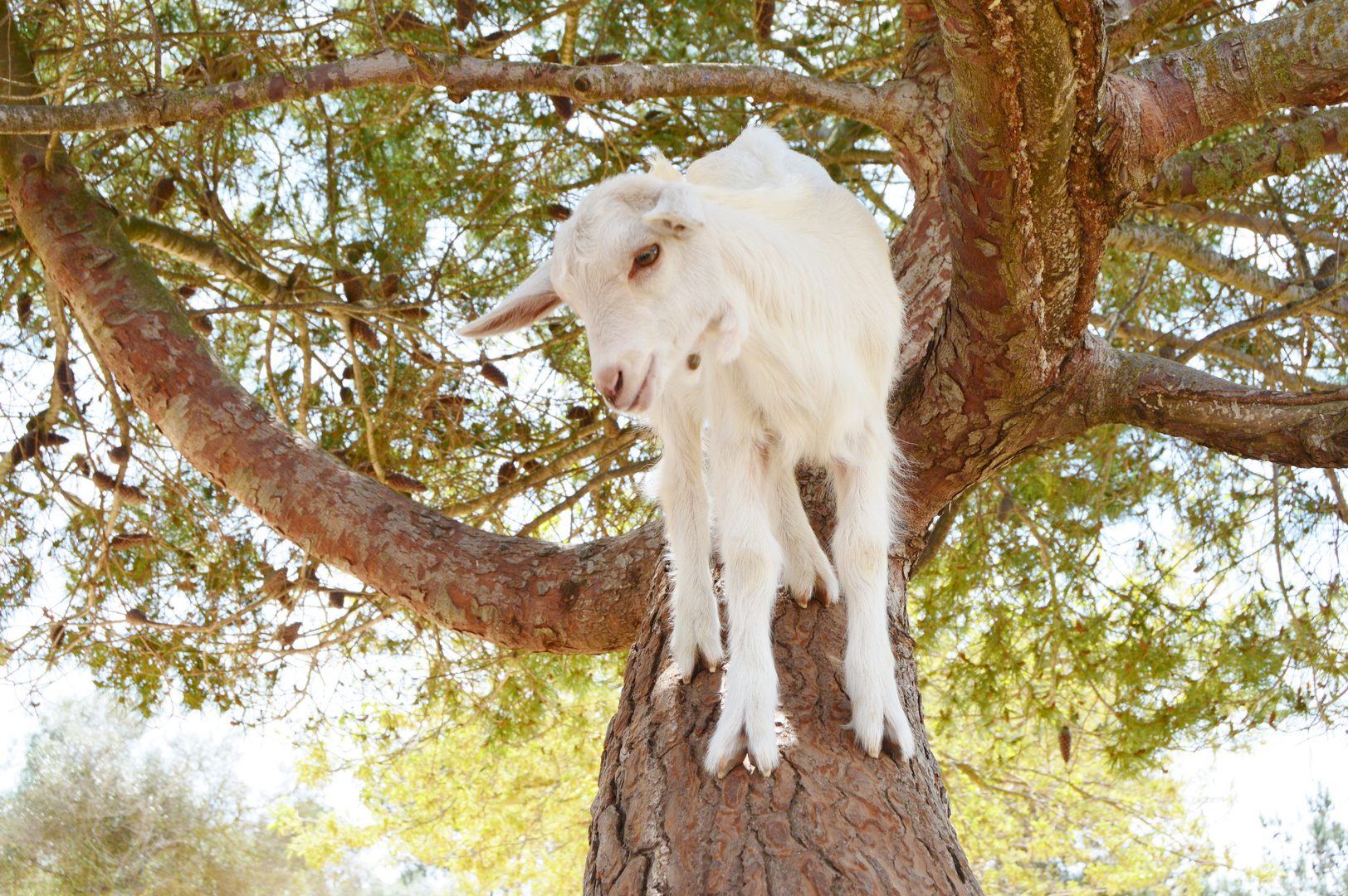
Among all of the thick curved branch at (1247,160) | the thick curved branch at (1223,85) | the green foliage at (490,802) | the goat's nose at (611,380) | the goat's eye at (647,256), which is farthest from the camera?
the green foliage at (490,802)

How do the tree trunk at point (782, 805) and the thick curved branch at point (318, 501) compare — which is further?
the thick curved branch at point (318, 501)

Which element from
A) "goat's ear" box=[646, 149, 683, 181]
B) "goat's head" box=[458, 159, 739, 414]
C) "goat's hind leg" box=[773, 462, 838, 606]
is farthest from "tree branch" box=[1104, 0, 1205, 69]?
"goat's hind leg" box=[773, 462, 838, 606]

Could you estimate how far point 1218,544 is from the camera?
493cm

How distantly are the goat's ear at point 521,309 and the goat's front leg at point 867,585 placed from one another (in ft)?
2.60

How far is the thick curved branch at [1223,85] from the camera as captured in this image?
82.0 inches

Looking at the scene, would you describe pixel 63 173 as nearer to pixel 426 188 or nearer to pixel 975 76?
pixel 426 188

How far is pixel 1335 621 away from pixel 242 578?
5.01 m

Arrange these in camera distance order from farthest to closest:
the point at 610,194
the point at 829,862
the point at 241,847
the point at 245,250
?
the point at 241,847, the point at 245,250, the point at 610,194, the point at 829,862

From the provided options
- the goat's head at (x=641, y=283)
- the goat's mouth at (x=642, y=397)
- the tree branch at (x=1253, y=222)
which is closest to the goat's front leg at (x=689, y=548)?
the goat's head at (x=641, y=283)

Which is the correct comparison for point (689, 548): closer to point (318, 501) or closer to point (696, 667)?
point (696, 667)

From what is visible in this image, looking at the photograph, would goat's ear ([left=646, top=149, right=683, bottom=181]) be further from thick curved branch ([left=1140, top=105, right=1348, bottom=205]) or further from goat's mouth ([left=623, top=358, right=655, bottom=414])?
thick curved branch ([left=1140, top=105, right=1348, bottom=205])

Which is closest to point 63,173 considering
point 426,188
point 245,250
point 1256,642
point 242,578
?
A: point 245,250

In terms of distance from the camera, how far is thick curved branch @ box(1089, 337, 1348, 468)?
229cm

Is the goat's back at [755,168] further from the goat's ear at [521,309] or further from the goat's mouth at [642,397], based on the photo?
the goat's mouth at [642,397]
